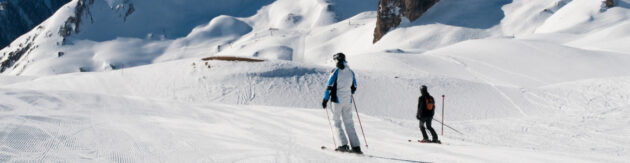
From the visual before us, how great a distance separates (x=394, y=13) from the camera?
81.4 m

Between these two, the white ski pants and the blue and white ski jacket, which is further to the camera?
the white ski pants

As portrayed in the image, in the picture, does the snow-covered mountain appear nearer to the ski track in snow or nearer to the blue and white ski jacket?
the ski track in snow

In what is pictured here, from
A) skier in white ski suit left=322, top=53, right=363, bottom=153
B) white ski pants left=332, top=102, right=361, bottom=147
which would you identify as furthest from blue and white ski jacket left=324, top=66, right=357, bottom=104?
white ski pants left=332, top=102, right=361, bottom=147

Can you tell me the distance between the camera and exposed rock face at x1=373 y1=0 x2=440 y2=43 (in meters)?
81.0

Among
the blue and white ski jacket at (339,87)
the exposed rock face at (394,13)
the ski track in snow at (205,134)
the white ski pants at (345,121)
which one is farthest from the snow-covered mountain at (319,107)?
the exposed rock face at (394,13)

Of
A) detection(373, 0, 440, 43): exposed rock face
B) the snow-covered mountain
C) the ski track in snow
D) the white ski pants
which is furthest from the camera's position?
detection(373, 0, 440, 43): exposed rock face

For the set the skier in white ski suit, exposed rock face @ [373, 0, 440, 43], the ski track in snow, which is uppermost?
exposed rock face @ [373, 0, 440, 43]

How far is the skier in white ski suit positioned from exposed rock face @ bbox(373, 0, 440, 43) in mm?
74844

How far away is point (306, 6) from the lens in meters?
141

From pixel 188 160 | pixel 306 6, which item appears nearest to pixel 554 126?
pixel 188 160

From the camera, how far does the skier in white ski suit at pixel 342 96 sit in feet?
22.2

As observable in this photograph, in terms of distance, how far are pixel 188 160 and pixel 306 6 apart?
137m

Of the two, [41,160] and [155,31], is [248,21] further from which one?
[41,160]

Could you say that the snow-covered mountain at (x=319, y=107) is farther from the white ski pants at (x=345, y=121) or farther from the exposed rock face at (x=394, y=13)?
the exposed rock face at (x=394, y=13)
